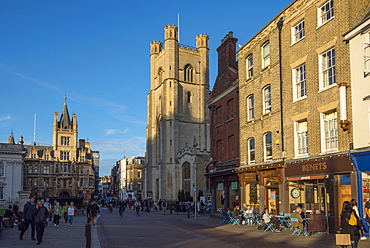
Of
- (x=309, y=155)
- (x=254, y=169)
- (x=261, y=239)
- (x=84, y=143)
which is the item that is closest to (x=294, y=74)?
(x=309, y=155)

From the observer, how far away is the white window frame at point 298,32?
20891mm

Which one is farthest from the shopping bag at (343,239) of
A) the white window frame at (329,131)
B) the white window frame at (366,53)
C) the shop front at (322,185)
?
the white window frame at (366,53)

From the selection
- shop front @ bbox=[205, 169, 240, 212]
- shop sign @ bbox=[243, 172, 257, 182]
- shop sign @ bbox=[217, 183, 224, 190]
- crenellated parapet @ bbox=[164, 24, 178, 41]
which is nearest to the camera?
shop sign @ bbox=[243, 172, 257, 182]

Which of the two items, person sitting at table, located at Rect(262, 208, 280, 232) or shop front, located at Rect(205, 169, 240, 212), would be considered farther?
shop front, located at Rect(205, 169, 240, 212)

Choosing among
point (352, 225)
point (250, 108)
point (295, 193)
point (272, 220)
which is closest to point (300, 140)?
point (295, 193)

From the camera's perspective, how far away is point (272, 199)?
78.2ft

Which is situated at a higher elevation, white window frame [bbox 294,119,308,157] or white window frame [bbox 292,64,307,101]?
white window frame [bbox 292,64,307,101]

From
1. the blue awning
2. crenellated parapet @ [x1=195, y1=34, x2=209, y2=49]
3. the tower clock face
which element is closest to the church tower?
crenellated parapet @ [x1=195, y1=34, x2=209, y2=49]

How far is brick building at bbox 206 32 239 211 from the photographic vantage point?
1146 inches

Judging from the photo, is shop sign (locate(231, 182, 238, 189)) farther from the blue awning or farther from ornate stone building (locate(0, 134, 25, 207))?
ornate stone building (locate(0, 134, 25, 207))

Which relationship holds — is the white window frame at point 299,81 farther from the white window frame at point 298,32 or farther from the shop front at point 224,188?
the shop front at point 224,188

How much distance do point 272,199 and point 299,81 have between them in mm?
7366

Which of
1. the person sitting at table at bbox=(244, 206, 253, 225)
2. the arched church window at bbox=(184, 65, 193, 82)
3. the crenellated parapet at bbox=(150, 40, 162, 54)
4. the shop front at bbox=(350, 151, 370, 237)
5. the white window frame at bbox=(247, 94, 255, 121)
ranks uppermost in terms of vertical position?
the crenellated parapet at bbox=(150, 40, 162, 54)

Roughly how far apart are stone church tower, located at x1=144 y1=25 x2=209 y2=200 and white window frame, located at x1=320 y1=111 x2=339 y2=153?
50050mm
